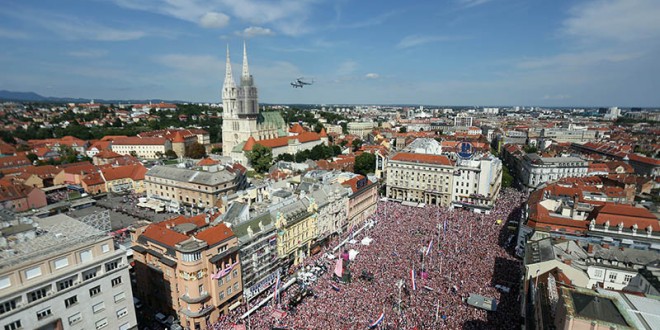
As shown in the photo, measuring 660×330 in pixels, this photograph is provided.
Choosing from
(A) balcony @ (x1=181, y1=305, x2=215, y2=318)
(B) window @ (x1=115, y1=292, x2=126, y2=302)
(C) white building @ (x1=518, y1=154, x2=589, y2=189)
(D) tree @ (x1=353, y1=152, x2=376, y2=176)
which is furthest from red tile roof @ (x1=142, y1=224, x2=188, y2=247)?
(C) white building @ (x1=518, y1=154, x2=589, y2=189)

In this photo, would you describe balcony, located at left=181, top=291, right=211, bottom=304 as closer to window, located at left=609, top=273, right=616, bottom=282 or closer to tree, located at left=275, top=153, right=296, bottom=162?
window, located at left=609, top=273, right=616, bottom=282

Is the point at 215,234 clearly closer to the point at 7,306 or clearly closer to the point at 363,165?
the point at 7,306

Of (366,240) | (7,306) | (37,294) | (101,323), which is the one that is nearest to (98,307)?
(101,323)

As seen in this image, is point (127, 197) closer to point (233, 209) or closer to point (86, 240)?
point (233, 209)

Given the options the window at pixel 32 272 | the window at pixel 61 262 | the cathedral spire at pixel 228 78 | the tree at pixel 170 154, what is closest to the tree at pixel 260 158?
the cathedral spire at pixel 228 78

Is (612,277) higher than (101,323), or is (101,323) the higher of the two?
(612,277)

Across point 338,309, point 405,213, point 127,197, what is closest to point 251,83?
point 127,197

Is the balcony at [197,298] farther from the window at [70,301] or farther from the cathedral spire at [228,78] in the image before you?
the cathedral spire at [228,78]
